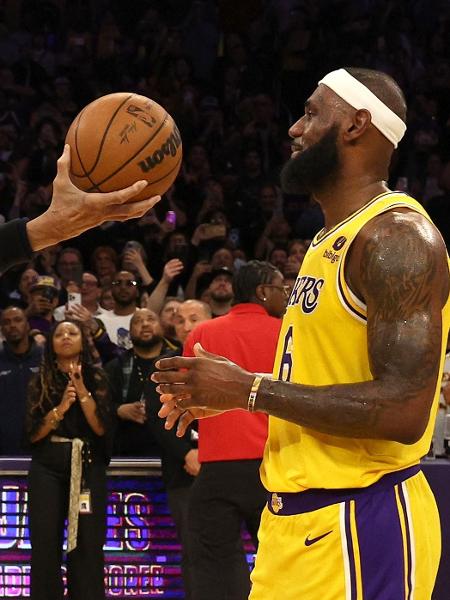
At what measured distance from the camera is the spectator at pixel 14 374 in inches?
258

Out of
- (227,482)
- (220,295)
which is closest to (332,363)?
(227,482)

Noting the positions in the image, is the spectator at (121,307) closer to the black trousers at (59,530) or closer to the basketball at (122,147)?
the black trousers at (59,530)

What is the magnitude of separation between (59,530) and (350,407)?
377cm

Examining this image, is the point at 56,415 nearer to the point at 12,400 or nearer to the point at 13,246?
the point at 12,400

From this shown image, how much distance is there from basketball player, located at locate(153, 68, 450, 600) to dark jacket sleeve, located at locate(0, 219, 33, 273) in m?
0.45

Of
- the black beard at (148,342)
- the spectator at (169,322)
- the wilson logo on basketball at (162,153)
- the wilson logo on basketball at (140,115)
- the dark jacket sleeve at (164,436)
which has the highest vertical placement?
the wilson logo on basketball at (140,115)

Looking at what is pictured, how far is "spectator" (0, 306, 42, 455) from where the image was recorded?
6559 millimetres

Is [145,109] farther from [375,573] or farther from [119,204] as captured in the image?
[375,573]

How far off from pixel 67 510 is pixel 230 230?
13.9 ft

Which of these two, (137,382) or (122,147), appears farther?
(137,382)

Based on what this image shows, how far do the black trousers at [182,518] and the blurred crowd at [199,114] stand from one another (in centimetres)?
151

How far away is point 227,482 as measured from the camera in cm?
519

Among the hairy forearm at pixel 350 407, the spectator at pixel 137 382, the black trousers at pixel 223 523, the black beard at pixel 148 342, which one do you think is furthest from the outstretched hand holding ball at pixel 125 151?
the black beard at pixel 148 342

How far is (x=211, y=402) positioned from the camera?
8.51 ft
